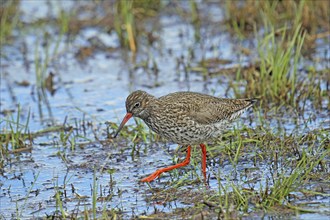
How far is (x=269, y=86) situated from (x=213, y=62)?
2.28 m

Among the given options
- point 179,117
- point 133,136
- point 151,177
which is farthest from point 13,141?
point 179,117

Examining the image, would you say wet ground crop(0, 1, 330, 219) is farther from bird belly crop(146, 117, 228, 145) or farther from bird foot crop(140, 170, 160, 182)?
bird belly crop(146, 117, 228, 145)

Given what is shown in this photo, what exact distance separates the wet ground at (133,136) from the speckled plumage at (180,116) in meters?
0.32

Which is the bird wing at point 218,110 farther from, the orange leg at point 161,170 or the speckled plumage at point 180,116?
the orange leg at point 161,170

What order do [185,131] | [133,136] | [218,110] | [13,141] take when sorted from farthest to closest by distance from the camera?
1. [133,136]
2. [13,141]
3. [218,110]
4. [185,131]

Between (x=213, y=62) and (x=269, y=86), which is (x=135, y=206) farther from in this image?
(x=213, y=62)

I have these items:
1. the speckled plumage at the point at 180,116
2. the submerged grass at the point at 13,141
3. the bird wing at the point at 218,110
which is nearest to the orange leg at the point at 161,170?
the speckled plumage at the point at 180,116

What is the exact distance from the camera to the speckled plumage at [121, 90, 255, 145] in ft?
24.8

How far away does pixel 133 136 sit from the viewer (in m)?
8.79

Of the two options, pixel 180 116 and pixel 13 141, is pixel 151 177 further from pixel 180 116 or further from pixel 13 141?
pixel 13 141

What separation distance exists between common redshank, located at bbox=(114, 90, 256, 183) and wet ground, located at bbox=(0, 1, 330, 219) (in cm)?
26

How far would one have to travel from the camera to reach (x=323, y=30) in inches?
484

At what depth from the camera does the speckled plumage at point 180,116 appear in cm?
755

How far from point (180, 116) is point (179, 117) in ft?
0.06
